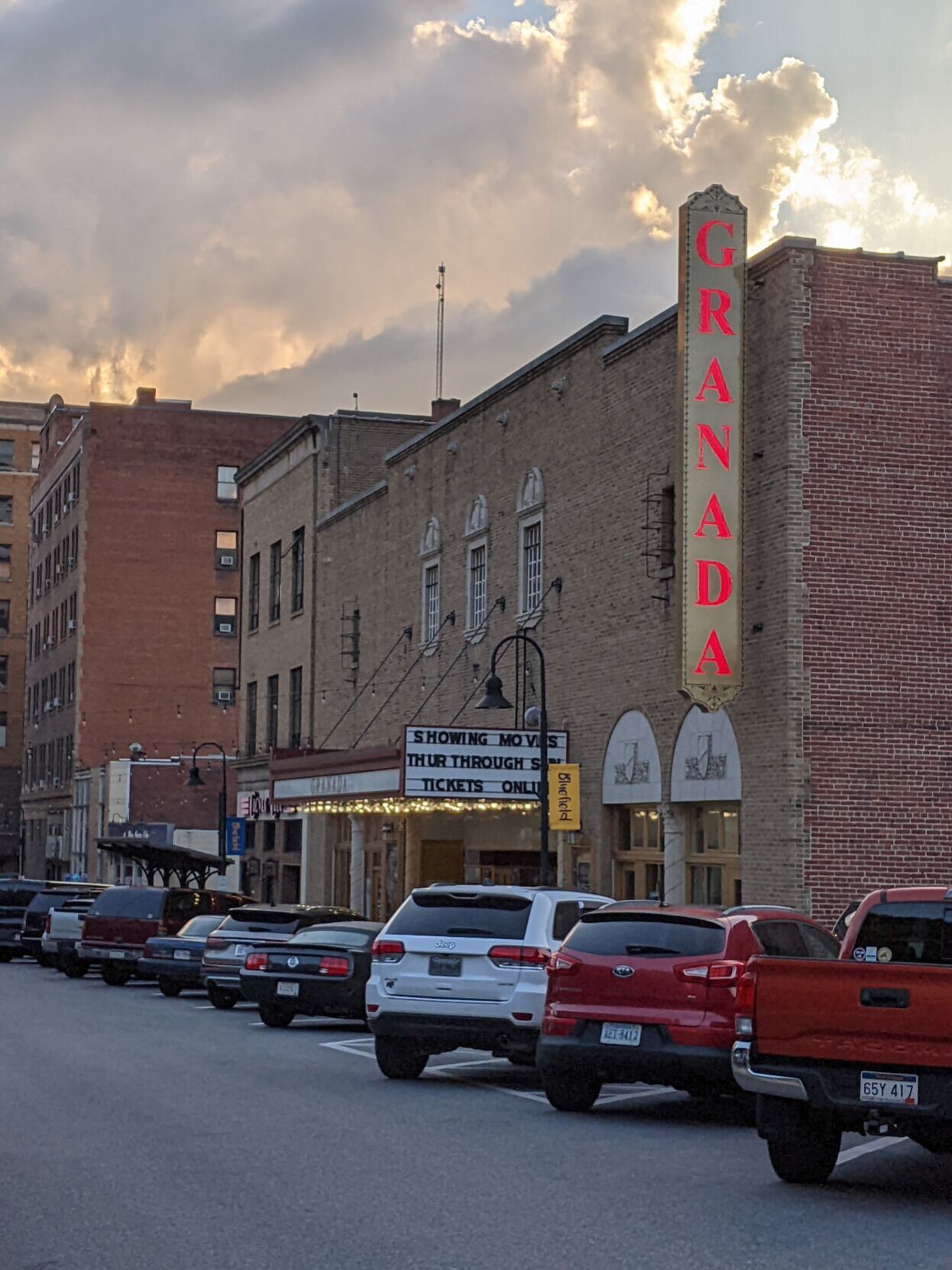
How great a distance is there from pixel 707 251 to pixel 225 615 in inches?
2310

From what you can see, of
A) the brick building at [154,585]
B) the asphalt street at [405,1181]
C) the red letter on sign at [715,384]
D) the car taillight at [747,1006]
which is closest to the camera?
A: the asphalt street at [405,1181]

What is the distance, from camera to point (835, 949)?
1612cm

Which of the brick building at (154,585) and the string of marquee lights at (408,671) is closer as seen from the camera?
the string of marquee lights at (408,671)

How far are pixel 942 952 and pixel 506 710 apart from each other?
2464cm

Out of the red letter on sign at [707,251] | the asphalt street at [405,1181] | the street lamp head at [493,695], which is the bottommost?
the asphalt street at [405,1181]

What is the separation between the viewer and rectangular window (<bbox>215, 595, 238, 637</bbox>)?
271 ft

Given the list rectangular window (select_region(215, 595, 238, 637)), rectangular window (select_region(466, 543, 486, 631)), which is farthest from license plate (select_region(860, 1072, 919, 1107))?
rectangular window (select_region(215, 595, 238, 637))

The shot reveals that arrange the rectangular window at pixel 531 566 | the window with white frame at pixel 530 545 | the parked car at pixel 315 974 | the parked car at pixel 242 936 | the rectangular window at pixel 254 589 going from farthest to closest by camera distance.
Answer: the rectangular window at pixel 254 589 → the rectangular window at pixel 531 566 → the window with white frame at pixel 530 545 → the parked car at pixel 242 936 → the parked car at pixel 315 974

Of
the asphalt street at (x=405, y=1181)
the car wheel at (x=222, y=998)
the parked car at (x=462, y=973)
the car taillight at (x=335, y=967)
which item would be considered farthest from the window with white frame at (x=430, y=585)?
the asphalt street at (x=405, y=1181)

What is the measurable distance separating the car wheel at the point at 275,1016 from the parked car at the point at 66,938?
11.6 metres

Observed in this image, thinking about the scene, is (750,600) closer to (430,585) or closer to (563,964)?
(563,964)

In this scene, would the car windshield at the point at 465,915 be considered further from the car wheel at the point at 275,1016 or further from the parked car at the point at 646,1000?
the car wheel at the point at 275,1016

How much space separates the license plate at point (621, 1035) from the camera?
14.1 metres

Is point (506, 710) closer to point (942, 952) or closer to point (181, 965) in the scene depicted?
point (181, 965)
